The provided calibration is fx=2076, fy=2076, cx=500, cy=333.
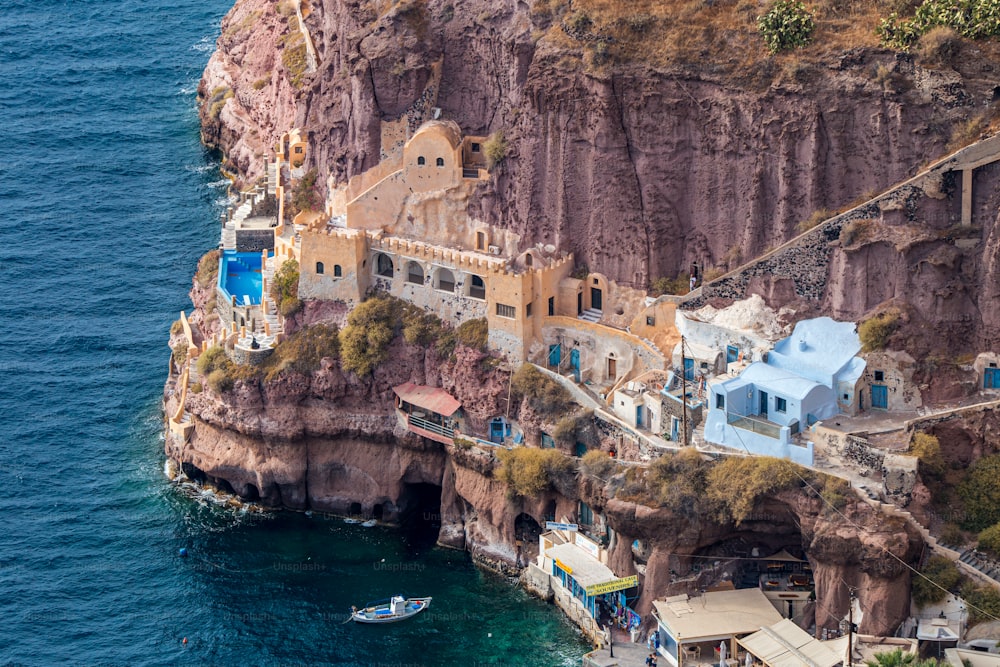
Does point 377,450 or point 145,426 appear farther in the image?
point 145,426

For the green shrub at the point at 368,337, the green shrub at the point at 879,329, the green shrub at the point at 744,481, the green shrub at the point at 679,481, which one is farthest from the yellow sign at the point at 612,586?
the green shrub at the point at 368,337

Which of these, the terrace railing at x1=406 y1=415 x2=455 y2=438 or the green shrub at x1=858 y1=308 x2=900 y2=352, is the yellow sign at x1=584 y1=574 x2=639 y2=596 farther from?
the green shrub at x1=858 y1=308 x2=900 y2=352

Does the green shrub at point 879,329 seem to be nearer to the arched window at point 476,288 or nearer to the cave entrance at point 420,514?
the arched window at point 476,288

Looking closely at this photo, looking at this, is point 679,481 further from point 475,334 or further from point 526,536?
point 475,334

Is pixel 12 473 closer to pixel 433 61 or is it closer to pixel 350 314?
pixel 350 314

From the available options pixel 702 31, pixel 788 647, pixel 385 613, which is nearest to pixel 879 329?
pixel 788 647

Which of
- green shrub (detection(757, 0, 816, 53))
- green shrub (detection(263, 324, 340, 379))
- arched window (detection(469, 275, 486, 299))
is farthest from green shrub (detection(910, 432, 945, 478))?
green shrub (detection(263, 324, 340, 379))

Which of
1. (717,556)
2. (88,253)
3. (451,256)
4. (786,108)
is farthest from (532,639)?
(88,253)
